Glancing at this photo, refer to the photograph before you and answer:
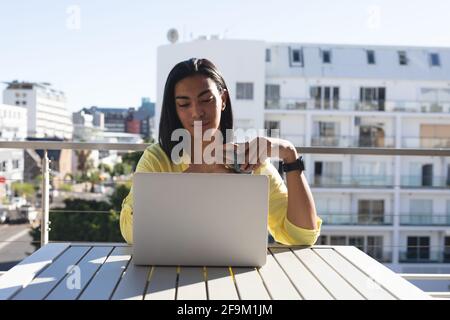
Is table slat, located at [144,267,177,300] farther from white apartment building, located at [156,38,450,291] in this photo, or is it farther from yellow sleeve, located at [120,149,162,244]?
white apartment building, located at [156,38,450,291]

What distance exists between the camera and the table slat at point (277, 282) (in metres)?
0.68

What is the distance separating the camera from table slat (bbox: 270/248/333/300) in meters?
0.69

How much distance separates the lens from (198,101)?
0.97 m

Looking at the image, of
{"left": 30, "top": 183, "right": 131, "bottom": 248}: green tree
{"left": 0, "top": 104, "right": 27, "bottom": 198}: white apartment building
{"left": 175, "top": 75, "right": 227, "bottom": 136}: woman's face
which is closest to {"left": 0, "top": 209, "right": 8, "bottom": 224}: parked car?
{"left": 30, "top": 183, "right": 131, "bottom": 248}: green tree

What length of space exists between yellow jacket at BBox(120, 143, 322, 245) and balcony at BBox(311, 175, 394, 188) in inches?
607

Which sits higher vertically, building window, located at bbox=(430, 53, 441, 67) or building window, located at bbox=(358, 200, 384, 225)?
building window, located at bbox=(430, 53, 441, 67)

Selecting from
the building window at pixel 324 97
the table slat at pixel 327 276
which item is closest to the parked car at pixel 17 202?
the building window at pixel 324 97

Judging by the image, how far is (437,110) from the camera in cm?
1719

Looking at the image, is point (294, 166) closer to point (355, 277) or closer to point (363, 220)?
point (355, 277)

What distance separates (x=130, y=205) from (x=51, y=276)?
7.9 inches

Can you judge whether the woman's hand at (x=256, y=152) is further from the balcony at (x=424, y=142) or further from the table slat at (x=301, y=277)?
the balcony at (x=424, y=142)

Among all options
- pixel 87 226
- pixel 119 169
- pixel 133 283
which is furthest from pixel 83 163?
pixel 133 283

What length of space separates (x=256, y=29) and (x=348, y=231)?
9.12m

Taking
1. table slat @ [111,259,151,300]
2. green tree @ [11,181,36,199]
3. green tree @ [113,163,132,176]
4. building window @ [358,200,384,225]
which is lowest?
building window @ [358,200,384,225]
